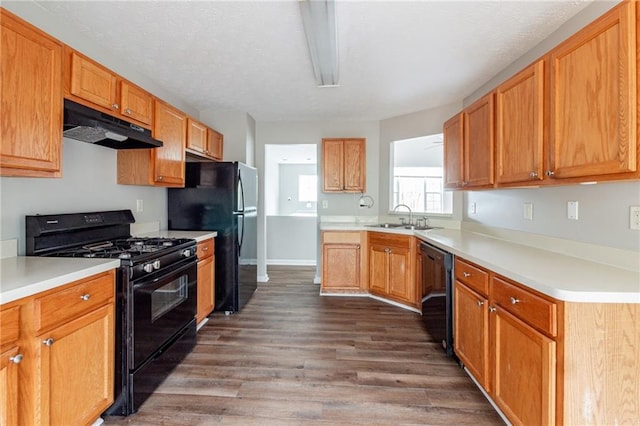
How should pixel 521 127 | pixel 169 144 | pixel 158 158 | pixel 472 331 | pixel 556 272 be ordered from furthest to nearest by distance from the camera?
1. pixel 169 144
2. pixel 158 158
3. pixel 472 331
4. pixel 521 127
5. pixel 556 272

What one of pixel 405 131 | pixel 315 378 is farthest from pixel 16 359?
pixel 405 131

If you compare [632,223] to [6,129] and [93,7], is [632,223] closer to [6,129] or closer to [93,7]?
[6,129]

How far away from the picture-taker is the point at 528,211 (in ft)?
7.43

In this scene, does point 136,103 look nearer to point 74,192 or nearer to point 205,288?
point 74,192

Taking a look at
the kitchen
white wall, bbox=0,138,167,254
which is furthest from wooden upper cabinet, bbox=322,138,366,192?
white wall, bbox=0,138,167,254

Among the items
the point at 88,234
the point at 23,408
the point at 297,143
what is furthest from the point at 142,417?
the point at 297,143

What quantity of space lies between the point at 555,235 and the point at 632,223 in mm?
514

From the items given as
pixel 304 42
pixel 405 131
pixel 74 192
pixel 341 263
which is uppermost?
pixel 304 42

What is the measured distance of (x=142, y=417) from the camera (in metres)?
1.69

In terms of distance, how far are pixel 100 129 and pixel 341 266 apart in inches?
114

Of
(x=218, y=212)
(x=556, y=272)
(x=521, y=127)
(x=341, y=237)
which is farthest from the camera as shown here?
(x=341, y=237)

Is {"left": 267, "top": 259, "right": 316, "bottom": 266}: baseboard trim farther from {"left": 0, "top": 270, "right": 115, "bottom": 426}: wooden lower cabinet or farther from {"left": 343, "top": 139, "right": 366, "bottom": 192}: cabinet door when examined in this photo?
{"left": 0, "top": 270, "right": 115, "bottom": 426}: wooden lower cabinet

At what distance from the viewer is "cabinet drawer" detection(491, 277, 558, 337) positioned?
122 centimetres

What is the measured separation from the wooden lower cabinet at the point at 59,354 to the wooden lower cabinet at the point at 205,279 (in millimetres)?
1136
